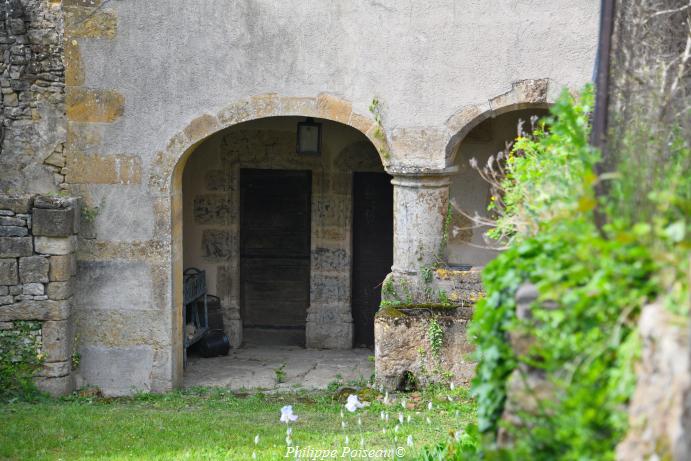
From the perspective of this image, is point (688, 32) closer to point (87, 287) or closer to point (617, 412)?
point (617, 412)

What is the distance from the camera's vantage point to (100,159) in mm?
8094

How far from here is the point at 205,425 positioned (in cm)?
704

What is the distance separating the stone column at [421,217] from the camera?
26.2 ft

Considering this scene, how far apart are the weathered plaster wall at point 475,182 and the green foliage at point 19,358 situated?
383cm

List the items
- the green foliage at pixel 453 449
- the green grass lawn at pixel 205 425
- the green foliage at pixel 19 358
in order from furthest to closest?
the green foliage at pixel 19 358 → the green grass lawn at pixel 205 425 → the green foliage at pixel 453 449

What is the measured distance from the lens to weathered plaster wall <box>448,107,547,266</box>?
913 centimetres

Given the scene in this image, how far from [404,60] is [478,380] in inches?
188

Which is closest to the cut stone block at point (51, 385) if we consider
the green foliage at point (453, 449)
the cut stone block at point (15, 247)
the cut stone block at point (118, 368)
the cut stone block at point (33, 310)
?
the cut stone block at point (118, 368)

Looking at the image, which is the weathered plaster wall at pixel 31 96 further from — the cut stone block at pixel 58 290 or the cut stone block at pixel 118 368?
the cut stone block at pixel 118 368

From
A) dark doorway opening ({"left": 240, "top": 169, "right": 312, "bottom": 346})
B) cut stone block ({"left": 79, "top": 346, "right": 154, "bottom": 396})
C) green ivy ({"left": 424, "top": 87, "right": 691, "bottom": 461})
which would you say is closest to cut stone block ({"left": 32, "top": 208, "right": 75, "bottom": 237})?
cut stone block ({"left": 79, "top": 346, "right": 154, "bottom": 396})

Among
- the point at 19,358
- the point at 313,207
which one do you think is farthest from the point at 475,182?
the point at 19,358

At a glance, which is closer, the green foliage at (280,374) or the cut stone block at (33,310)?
the cut stone block at (33,310)

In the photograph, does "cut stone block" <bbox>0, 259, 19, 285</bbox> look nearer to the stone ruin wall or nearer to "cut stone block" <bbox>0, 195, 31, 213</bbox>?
the stone ruin wall

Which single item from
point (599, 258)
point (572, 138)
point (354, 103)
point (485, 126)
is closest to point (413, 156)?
point (354, 103)
